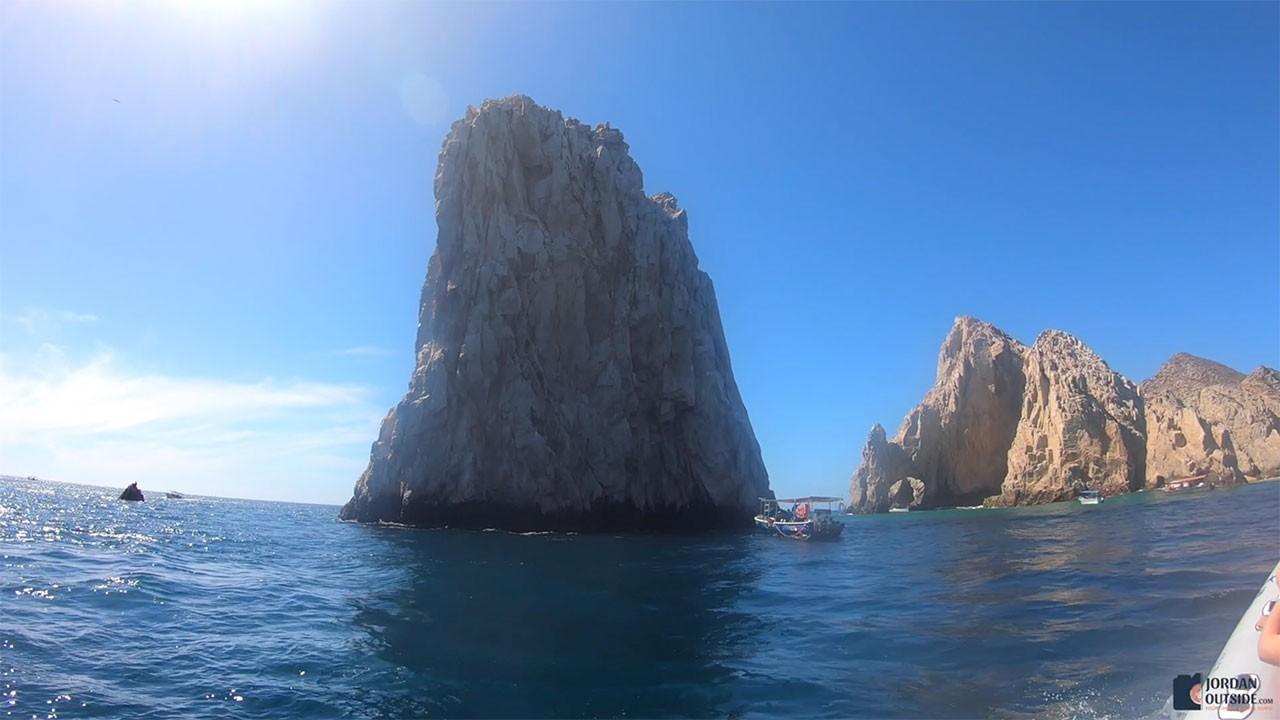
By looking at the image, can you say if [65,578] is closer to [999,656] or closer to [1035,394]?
[999,656]

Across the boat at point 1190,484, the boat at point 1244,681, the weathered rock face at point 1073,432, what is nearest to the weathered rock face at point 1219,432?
the boat at point 1190,484

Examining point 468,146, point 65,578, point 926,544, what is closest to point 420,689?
point 65,578

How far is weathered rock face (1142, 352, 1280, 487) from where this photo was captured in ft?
197

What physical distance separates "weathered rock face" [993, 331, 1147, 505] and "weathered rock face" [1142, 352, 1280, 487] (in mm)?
2312

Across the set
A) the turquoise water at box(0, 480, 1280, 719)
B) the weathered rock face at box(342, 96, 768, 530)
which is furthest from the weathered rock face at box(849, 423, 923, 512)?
the turquoise water at box(0, 480, 1280, 719)

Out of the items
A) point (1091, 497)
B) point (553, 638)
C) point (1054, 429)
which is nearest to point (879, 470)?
point (1054, 429)

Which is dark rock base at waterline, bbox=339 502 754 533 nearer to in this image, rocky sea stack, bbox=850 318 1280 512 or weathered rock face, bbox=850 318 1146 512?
weathered rock face, bbox=850 318 1146 512

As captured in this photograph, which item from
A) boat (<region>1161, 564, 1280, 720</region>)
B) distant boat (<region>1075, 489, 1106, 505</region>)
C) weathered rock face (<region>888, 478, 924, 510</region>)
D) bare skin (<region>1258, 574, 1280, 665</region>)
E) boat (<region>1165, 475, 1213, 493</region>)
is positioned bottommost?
weathered rock face (<region>888, 478, 924, 510</region>)

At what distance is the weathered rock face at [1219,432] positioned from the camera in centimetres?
6016

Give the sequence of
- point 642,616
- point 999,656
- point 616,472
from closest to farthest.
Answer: point 999,656
point 642,616
point 616,472

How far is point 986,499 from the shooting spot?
77.9 m

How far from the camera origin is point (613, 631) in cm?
1488

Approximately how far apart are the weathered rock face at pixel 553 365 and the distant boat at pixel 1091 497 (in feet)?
107

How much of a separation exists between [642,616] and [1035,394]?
7789 centimetres
